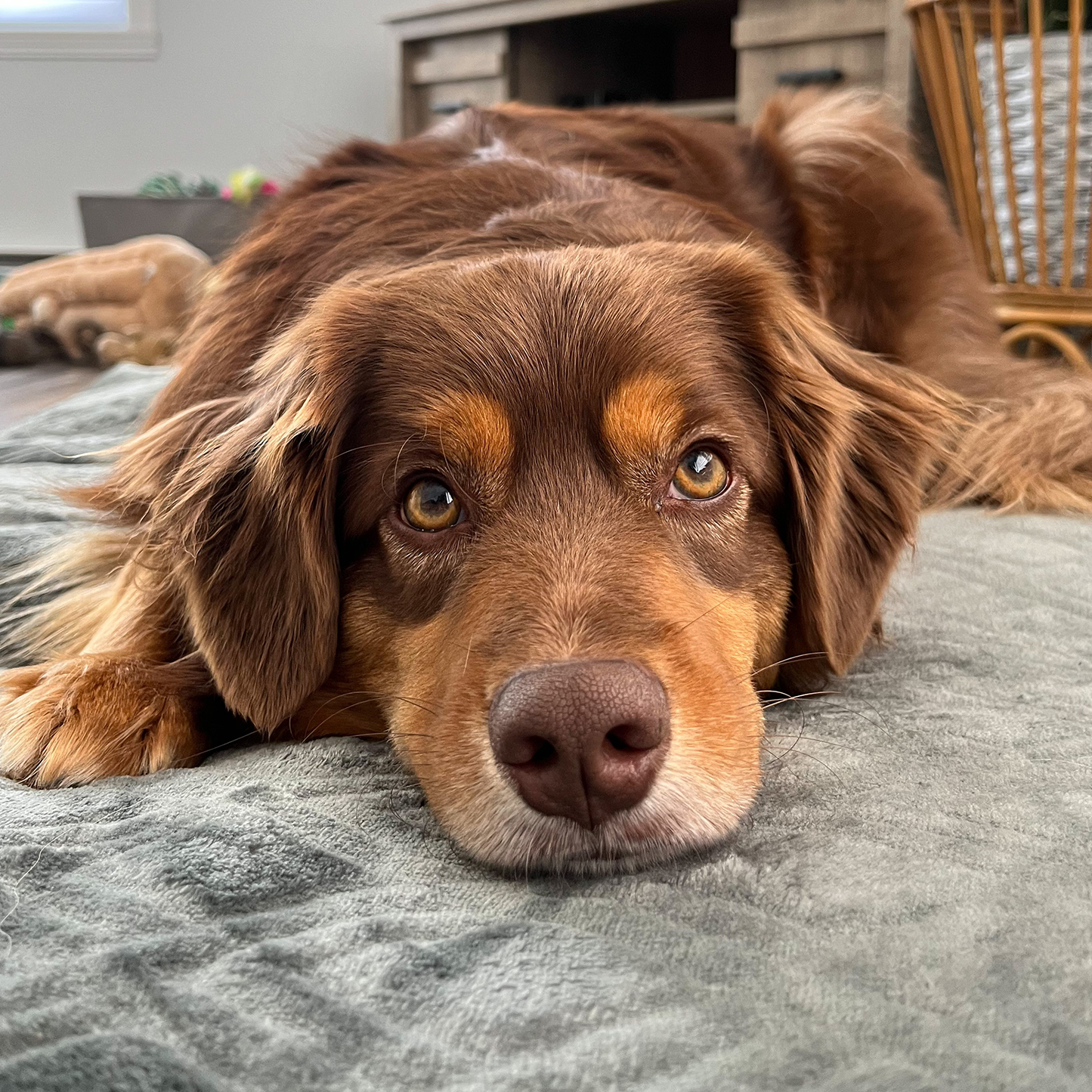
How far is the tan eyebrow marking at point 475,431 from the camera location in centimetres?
170

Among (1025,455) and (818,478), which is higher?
(818,478)

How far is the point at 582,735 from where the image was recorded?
4.14 ft

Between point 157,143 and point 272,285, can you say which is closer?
point 272,285

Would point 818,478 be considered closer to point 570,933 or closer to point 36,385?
point 570,933

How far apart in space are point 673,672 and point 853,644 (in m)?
0.69

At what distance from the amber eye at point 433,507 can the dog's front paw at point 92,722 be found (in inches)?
21.0

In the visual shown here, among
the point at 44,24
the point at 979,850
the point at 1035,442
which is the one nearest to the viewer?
the point at 979,850

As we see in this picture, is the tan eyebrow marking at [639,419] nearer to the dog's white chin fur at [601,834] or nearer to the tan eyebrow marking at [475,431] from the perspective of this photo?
the tan eyebrow marking at [475,431]

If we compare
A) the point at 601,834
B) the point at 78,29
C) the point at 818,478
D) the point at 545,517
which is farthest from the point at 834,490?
the point at 78,29

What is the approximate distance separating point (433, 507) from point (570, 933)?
0.73 meters

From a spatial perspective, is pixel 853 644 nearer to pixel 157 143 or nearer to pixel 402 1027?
pixel 402 1027

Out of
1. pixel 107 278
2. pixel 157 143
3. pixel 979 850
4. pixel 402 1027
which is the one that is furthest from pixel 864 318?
pixel 157 143

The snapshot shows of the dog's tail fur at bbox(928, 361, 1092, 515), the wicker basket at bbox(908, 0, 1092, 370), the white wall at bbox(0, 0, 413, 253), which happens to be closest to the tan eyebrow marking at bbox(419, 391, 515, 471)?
the dog's tail fur at bbox(928, 361, 1092, 515)

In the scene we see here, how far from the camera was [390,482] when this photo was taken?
70.1 inches
